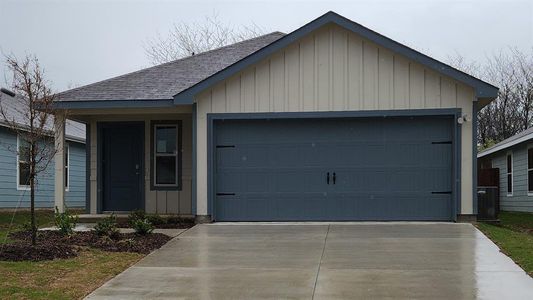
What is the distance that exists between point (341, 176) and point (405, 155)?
1.44 metres

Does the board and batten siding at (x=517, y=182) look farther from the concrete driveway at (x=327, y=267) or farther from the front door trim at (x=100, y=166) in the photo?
the front door trim at (x=100, y=166)

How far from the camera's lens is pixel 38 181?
20672 mm

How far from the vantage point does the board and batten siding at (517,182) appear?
20.4 meters

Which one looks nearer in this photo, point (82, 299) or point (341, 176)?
point (82, 299)

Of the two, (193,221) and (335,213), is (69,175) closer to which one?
(193,221)

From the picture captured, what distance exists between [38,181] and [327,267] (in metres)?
15.2

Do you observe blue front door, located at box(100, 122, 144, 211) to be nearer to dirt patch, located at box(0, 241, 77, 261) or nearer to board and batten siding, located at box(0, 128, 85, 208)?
board and batten siding, located at box(0, 128, 85, 208)

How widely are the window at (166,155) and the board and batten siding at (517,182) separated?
1197 centimetres

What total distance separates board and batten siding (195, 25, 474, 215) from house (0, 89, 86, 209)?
5.92 m

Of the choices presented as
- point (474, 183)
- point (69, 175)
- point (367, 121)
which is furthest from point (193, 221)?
point (69, 175)

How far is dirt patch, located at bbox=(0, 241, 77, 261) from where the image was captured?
8789mm

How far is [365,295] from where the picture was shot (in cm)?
684

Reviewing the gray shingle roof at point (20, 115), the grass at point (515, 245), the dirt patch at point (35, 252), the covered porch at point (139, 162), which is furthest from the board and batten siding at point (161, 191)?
the grass at point (515, 245)

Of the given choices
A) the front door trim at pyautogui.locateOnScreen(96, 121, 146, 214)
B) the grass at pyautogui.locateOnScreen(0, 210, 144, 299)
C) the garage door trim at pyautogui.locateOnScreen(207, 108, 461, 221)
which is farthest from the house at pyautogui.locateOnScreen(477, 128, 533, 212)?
the grass at pyautogui.locateOnScreen(0, 210, 144, 299)
